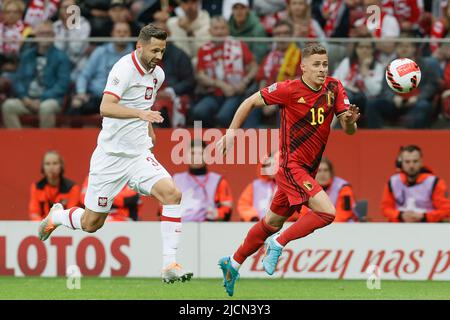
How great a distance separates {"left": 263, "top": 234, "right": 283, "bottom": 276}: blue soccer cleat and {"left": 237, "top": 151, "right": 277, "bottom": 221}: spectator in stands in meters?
3.30

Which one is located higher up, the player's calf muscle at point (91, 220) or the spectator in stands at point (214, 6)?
the spectator in stands at point (214, 6)

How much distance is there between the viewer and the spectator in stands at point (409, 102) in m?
14.4

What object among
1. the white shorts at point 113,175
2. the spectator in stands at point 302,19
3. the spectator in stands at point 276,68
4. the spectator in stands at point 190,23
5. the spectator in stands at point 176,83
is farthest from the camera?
the spectator in stands at point 190,23

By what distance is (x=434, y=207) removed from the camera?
13828 mm

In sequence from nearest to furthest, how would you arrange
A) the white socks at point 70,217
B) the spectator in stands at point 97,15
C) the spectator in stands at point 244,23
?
the white socks at point 70,217, the spectator in stands at point 244,23, the spectator in stands at point 97,15

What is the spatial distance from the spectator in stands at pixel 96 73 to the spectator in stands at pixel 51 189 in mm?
885

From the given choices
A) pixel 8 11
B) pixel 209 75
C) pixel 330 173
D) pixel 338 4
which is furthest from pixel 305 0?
pixel 8 11

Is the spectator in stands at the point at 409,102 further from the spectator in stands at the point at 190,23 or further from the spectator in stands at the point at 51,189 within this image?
the spectator in stands at the point at 51,189

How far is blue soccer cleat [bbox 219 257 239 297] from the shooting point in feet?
35.7

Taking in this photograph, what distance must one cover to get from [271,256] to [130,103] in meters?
1.85

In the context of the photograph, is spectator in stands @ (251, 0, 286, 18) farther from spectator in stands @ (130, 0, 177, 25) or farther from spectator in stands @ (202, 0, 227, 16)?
spectator in stands @ (130, 0, 177, 25)

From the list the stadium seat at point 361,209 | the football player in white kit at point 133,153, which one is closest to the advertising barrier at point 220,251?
the stadium seat at point 361,209

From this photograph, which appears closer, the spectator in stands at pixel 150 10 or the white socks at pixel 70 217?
the white socks at pixel 70 217

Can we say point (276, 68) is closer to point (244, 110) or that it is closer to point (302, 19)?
point (302, 19)
